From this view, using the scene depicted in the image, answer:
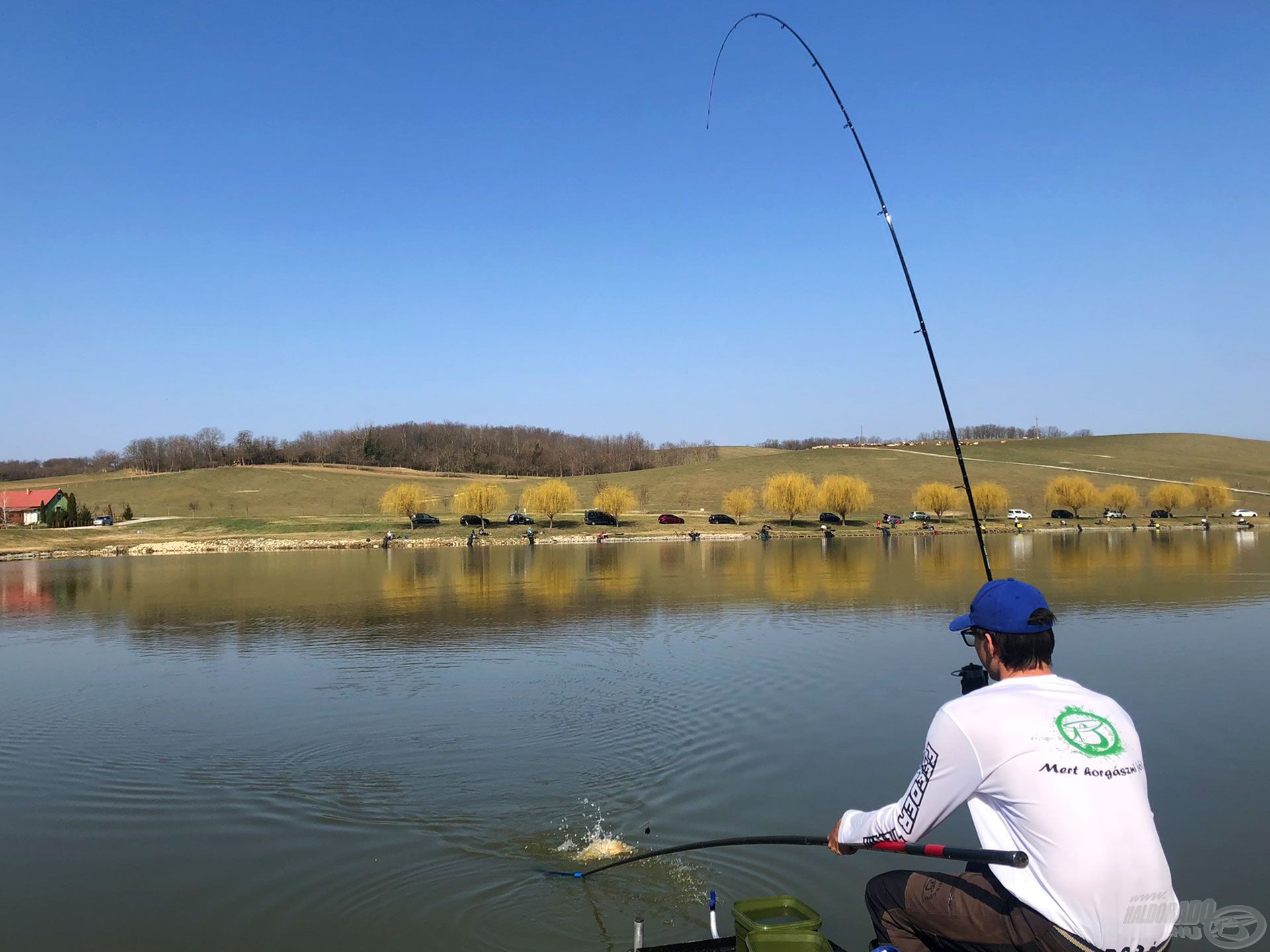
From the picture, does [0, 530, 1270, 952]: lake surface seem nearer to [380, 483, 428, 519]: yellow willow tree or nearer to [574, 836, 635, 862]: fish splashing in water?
[574, 836, 635, 862]: fish splashing in water

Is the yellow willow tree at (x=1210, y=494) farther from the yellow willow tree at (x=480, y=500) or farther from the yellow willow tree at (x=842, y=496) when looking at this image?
the yellow willow tree at (x=480, y=500)

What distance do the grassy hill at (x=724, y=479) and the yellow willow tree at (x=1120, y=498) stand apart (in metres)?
7.49

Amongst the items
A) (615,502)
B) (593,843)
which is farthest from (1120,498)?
(593,843)

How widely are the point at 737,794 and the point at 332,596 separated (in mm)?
25939

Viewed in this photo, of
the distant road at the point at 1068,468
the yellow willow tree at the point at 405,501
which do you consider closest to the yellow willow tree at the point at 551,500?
the yellow willow tree at the point at 405,501

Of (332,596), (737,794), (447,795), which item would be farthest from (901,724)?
(332,596)

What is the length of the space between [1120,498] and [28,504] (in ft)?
390

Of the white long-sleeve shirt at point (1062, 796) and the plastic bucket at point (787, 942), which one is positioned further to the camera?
the plastic bucket at point (787, 942)

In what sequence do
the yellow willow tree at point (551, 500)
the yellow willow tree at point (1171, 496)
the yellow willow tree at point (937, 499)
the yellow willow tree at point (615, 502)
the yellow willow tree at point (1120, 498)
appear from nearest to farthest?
the yellow willow tree at point (551, 500) < the yellow willow tree at point (615, 502) < the yellow willow tree at point (937, 499) < the yellow willow tree at point (1171, 496) < the yellow willow tree at point (1120, 498)

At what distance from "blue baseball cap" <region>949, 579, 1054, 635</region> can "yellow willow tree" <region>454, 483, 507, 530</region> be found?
94406 mm

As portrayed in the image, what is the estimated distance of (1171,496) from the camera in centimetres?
10731

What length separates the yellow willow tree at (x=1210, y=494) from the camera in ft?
356

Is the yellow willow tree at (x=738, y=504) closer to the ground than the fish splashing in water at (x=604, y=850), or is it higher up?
higher up

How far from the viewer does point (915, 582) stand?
114 feet
